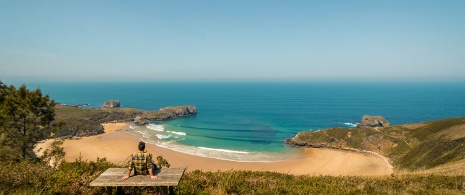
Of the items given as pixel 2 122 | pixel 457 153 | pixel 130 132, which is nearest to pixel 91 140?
pixel 130 132

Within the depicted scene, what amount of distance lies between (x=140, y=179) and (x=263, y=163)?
43.9 metres

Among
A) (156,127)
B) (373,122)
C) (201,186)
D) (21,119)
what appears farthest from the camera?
(156,127)

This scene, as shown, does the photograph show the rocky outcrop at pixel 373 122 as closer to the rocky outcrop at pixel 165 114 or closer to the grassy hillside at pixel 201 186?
the rocky outcrop at pixel 165 114

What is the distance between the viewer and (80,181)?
8.58 meters

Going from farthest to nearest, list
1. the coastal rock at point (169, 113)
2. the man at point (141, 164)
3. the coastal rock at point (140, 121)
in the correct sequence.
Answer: the coastal rock at point (169, 113)
the coastal rock at point (140, 121)
the man at point (141, 164)

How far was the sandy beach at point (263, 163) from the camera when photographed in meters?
44.0

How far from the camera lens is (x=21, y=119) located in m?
20.2

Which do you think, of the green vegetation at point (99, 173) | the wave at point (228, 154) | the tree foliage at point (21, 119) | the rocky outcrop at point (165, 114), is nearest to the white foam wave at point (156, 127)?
the rocky outcrop at point (165, 114)

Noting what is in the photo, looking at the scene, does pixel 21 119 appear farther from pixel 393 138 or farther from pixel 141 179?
pixel 393 138

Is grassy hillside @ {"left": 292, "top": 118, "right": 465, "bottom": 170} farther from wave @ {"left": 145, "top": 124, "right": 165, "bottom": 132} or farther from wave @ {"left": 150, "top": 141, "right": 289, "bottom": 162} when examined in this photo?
wave @ {"left": 145, "top": 124, "right": 165, "bottom": 132}

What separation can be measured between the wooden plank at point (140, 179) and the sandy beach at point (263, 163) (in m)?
31.9

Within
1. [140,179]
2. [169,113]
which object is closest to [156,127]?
[169,113]

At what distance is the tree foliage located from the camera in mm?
18688

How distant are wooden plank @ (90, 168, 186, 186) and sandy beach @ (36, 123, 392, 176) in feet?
105
